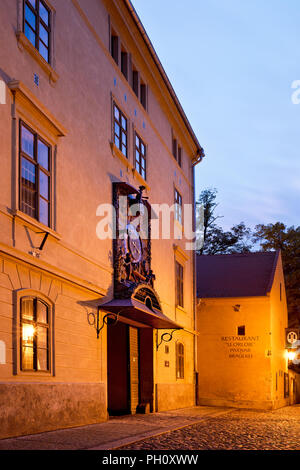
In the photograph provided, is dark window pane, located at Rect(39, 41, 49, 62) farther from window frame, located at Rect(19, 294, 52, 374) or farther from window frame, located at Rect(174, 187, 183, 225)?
window frame, located at Rect(174, 187, 183, 225)

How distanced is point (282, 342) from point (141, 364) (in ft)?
59.4

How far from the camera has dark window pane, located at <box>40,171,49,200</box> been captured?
13.9 metres

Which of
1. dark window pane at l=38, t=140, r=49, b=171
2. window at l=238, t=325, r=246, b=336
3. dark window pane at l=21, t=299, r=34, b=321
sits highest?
dark window pane at l=38, t=140, r=49, b=171

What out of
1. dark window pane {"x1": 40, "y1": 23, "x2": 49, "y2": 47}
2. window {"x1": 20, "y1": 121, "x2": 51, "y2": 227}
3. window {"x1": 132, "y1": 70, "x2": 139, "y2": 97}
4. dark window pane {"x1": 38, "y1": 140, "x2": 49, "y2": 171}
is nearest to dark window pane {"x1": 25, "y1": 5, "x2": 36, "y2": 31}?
dark window pane {"x1": 40, "y1": 23, "x2": 49, "y2": 47}

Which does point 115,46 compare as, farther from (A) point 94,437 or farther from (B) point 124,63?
(A) point 94,437

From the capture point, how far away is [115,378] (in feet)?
68.2

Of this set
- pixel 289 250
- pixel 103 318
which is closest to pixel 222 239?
pixel 289 250

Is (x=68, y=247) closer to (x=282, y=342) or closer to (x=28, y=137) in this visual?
(x=28, y=137)

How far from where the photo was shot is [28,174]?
43.8 ft

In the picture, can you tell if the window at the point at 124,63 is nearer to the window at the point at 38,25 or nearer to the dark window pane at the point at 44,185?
the window at the point at 38,25

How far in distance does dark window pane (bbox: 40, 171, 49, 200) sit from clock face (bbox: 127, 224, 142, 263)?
572 centimetres

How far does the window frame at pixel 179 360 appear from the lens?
86.4 ft

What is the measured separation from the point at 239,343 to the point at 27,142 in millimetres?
21481

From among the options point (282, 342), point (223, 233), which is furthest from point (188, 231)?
point (223, 233)
